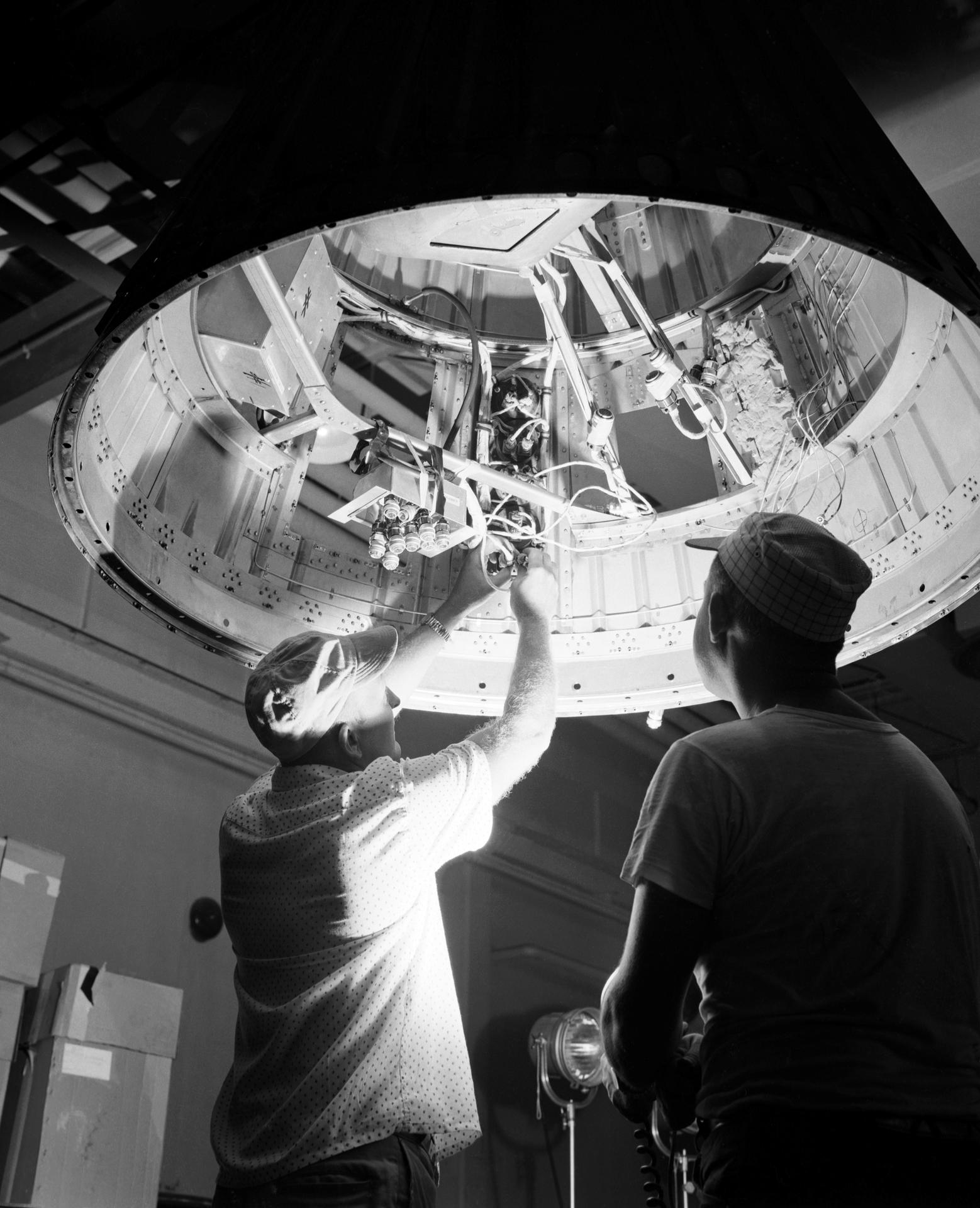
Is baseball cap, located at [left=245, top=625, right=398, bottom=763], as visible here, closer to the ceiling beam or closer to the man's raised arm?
the man's raised arm

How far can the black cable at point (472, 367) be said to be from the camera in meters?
2.10

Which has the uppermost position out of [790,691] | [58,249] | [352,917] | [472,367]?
[58,249]

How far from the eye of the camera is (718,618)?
153 centimetres

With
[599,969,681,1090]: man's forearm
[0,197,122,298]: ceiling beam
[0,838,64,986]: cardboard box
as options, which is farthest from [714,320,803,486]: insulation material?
[0,838,64,986]: cardboard box

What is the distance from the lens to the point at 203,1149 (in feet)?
12.8

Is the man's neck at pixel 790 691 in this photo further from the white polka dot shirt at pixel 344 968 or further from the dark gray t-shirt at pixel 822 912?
the white polka dot shirt at pixel 344 968

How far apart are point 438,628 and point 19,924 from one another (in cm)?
164

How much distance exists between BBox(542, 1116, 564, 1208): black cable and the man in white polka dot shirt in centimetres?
412

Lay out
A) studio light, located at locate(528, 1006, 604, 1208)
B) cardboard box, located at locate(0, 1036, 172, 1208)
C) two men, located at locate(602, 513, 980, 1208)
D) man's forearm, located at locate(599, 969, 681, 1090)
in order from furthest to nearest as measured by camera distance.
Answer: studio light, located at locate(528, 1006, 604, 1208), cardboard box, located at locate(0, 1036, 172, 1208), man's forearm, located at locate(599, 969, 681, 1090), two men, located at locate(602, 513, 980, 1208)

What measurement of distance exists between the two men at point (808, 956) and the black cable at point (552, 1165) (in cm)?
482

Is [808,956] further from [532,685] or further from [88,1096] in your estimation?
[88,1096]

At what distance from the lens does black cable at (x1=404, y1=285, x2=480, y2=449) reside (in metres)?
2.10

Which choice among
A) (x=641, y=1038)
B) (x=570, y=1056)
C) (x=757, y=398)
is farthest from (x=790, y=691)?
(x=570, y=1056)

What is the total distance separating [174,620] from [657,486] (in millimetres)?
3029
